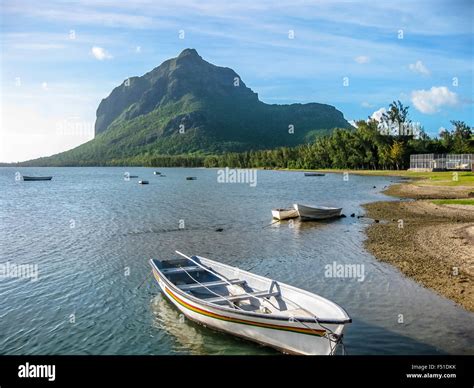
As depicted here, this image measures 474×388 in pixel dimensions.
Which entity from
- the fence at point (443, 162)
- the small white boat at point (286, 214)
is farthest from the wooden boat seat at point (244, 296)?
the fence at point (443, 162)

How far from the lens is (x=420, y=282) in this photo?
A: 19172 millimetres

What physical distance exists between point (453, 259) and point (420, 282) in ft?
12.7

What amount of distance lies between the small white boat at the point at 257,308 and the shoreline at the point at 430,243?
6.53 meters

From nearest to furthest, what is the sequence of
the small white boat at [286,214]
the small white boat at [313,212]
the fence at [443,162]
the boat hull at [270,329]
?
1. the boat hull at [270,329]
2. the small white boat at [313,212]
3. the small white boat at [286,214]
4. the fence at [443,162]

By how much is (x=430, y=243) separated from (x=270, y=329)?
56.1 ft

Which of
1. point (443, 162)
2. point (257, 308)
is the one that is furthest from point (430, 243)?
point (443, 162)

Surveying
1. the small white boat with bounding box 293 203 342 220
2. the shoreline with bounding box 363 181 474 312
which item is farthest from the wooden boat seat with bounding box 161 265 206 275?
the small white boat with bounding box 293 203 342 220

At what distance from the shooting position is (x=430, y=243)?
26359 millimetres

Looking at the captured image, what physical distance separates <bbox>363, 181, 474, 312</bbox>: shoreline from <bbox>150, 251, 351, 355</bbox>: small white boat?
6.53m

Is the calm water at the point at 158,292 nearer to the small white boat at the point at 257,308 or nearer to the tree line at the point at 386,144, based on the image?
the small white boat at the point at 257,308

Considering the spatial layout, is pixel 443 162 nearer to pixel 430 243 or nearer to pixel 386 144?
pixel 386 144

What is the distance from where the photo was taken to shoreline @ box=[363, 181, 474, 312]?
1873cm

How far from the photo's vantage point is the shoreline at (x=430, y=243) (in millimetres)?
18734

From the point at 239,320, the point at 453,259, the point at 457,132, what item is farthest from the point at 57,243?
the point at 457,132
